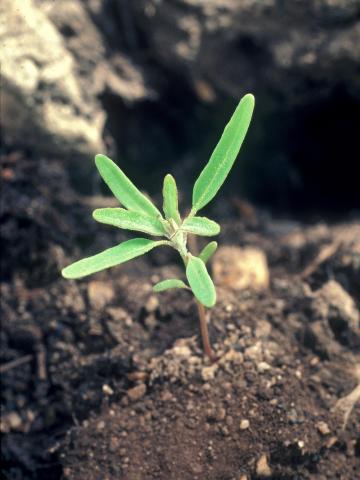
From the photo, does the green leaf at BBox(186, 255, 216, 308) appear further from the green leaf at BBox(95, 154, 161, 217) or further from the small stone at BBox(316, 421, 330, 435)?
the small stone at BBox(316, 421, 330, 435)

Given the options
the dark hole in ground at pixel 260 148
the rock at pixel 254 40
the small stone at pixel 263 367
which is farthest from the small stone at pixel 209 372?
the rock at pixel 254 40

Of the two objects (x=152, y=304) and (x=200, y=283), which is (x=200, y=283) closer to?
(x=200, y=283)

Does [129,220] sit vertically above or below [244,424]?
above

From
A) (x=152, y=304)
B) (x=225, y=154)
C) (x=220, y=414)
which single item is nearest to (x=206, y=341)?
(x=220, y=414)

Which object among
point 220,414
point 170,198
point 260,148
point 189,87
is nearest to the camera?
point 170,198

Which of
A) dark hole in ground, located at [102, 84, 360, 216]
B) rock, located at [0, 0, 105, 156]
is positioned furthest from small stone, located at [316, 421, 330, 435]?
rock, located at [0, 0, 105, 156]

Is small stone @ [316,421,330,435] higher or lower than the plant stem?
lower
